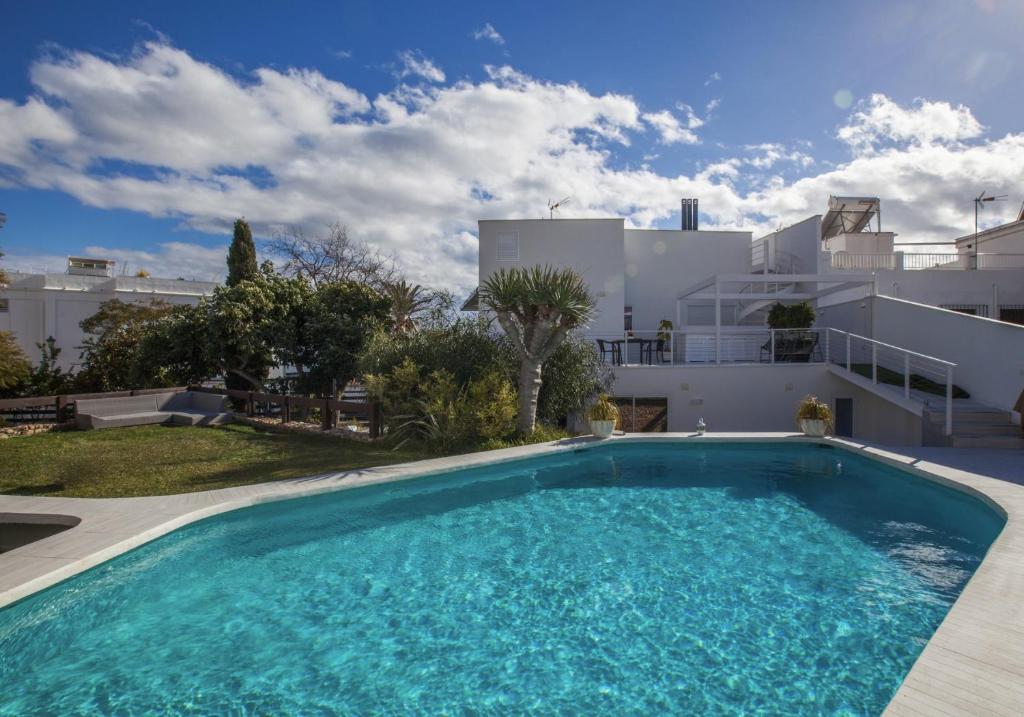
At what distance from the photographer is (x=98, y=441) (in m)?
12.0

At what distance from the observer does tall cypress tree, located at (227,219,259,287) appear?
19.5m

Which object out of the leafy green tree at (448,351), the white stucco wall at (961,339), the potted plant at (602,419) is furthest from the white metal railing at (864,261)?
the leafy green tree at (448,351)

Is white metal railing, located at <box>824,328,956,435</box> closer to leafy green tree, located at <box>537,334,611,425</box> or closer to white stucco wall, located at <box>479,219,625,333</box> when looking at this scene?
leafy green tree, located at <box>537,334,611,425</box>

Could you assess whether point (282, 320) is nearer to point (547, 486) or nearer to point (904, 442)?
point (547, 486)

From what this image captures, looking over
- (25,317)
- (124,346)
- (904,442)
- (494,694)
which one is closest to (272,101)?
(124,346)

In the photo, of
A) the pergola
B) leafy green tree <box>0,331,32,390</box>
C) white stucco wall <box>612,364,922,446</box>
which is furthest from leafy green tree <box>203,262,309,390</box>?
the pergola

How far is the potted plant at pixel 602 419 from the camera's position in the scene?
13266 mm

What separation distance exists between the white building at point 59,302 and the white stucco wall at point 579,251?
18.9 metres

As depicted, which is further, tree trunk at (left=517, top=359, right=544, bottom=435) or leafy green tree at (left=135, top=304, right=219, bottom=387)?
leafy green tree at (left=135, top=304, right=219, bottom=387)

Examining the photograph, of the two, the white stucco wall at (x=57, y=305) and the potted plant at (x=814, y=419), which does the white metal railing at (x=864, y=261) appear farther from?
the white stucco wall at (x=57, y=305)

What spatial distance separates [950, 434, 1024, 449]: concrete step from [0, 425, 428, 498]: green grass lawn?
36.6 feet

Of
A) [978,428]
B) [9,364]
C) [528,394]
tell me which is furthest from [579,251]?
[9,364]

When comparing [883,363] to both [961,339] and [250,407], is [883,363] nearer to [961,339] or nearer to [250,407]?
A: [961,339]

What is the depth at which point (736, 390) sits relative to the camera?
1592 centimetres
